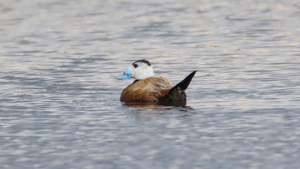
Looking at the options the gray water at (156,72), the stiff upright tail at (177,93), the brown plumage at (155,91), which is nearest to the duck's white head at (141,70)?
the brown plumage at (155,91)

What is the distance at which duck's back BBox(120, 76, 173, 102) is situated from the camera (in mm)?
12205

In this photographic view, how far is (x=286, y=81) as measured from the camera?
1338cm

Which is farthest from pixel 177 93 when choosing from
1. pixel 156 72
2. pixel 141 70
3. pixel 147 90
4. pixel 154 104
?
pixel 156 72

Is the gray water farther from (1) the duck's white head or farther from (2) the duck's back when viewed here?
(1) the duck's white head

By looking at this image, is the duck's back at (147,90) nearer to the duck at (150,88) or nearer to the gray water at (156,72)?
the duck at (150,88)

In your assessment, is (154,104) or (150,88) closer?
(154,104)

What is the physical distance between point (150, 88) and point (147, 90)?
74 mm

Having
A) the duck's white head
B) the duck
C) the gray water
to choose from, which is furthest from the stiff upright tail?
the duck's white head

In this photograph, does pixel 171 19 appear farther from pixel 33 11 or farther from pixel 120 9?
pixel 33 11

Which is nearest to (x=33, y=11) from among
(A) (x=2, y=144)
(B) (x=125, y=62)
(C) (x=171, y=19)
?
(C) (x=171, y=19)

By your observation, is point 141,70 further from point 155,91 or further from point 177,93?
point 177,93

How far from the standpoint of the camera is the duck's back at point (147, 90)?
12.2 metres

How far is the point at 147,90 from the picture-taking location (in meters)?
12.4

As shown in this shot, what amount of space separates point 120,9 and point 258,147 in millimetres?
15819
